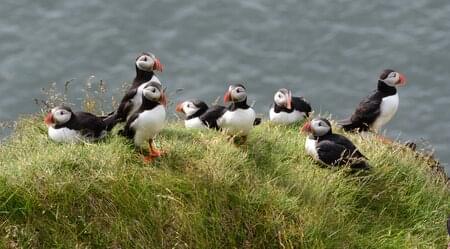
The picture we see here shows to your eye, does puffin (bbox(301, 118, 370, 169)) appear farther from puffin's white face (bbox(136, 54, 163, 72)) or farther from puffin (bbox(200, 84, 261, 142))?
puffin's white face (bbox(136, 54, 163, 72))

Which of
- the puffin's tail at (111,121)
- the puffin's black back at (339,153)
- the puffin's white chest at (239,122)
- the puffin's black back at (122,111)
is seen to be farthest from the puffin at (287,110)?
the puffin's tail at (111,121)

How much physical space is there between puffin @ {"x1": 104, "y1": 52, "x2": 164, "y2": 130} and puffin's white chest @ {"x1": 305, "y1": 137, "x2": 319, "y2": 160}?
155cm

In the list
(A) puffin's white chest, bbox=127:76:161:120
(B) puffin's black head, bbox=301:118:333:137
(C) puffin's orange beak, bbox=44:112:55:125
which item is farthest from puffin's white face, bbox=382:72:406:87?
(C) puffin's orange beak, bbox=44:112:55:125

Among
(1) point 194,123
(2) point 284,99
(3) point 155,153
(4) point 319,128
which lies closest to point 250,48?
(2) point 284,99

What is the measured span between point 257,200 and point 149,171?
3.03 ft

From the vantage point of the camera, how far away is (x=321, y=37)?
56.4 feet

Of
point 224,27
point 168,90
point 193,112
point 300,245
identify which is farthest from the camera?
point 224,27

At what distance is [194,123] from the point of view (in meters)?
10.1

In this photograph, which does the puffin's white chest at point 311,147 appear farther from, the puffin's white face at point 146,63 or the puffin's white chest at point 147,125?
the puffin's white face at point 146,63

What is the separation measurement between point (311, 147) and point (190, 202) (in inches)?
75.1

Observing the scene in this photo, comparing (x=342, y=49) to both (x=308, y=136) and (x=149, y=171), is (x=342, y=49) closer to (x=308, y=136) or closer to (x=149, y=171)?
(x=308, y=136)

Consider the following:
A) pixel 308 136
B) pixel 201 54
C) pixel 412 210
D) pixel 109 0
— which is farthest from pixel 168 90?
pixel 412 210

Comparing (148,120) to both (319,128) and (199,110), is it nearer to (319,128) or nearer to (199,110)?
(319,128)

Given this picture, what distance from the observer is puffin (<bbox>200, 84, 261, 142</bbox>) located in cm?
943
